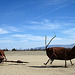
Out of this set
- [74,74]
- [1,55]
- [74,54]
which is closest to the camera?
[74,74]

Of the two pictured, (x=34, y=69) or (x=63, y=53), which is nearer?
(x=34, y=69)

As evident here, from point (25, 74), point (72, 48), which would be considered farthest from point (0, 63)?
point (72, 48)

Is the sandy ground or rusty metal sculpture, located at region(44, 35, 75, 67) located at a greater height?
rusty metal sculpture, located at region(44, 35, 75, 67)

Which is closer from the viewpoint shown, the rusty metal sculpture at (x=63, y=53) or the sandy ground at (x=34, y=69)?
the sandy ground at (x=34, y=69)

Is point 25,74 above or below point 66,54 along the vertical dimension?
below

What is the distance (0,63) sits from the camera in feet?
59.9

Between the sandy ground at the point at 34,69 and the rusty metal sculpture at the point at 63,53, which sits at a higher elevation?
the rusty metal sculpture at the point at 63,53

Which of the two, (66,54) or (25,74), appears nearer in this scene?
(25,74)

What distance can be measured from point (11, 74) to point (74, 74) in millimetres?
4635

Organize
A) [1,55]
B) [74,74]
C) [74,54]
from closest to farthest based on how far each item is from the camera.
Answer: [74,74], [74,54], [1,55]

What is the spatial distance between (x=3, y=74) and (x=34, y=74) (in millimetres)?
2292

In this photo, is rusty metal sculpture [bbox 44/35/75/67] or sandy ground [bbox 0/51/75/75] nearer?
sandy ground [bbox 0/51/75/75]

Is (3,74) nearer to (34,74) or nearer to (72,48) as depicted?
(34,74)

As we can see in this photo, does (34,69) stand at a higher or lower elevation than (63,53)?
lower
